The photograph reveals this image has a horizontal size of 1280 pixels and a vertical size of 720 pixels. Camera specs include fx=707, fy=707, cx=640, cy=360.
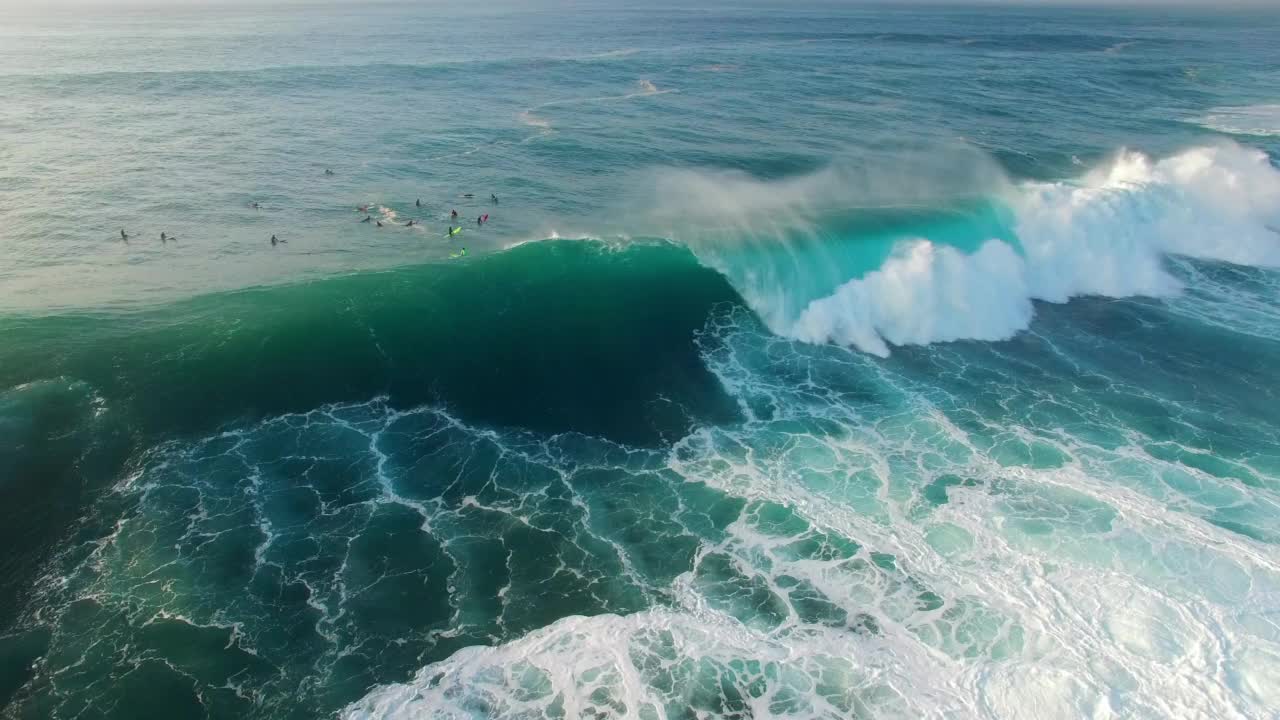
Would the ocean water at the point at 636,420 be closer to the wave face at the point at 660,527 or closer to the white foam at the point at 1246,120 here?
the wave face at the point at 660,527

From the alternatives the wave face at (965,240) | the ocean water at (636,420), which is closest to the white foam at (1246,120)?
the ocean water at (636,420)

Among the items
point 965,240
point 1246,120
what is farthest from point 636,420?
point 1246,120

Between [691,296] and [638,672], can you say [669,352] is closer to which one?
[691,296]

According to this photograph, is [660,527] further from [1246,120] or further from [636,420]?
[1246,120]

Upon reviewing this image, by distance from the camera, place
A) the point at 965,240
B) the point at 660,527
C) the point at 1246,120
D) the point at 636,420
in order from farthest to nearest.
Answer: the point at 1246,120
the point at 965,240
the point at 636,420
the point at 660,527

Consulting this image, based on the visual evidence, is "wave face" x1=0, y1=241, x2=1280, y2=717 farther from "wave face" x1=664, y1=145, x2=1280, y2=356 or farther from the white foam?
the white foam

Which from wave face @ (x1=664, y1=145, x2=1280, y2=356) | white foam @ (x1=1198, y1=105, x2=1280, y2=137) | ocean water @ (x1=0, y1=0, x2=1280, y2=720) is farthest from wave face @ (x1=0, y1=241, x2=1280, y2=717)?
white foam @ (x1=1198, y1=105, x2=1280, y2=137)

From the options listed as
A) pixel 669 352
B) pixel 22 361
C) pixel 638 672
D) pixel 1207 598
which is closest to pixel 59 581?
pixel 22 361

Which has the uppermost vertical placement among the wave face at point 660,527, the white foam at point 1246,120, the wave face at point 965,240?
the white foam at point 1246,120
